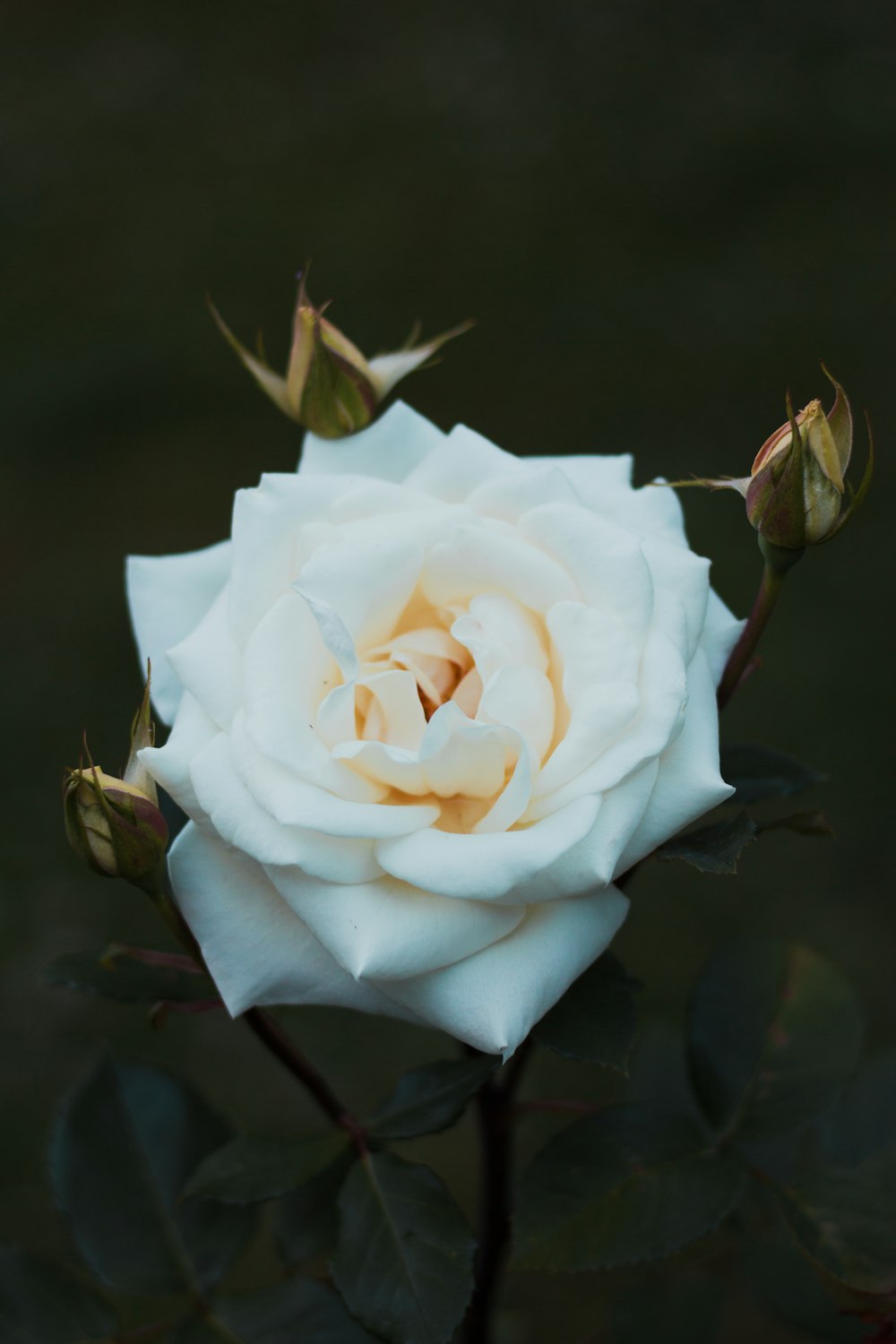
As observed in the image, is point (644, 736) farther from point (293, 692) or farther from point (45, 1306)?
point (45, 1306)

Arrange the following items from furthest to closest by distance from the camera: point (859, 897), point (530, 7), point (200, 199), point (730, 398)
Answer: point (530, 7) → point (200, 199) → point (730, 398) → point (859, 897)

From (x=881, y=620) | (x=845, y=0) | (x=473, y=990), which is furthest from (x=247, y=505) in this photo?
(x=845, y=0)

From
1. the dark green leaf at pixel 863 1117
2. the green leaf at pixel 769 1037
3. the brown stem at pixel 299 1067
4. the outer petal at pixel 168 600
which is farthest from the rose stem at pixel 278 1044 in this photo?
the dark green leaf at pixel 863 1117

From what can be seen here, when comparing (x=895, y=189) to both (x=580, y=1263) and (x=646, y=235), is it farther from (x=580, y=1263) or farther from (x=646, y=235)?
(x=580, y=1263)

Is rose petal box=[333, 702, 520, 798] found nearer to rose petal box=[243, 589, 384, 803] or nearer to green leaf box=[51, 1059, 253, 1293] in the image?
rose petal box=[243, 589, 384, 803]

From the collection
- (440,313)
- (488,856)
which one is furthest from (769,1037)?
(440,313)

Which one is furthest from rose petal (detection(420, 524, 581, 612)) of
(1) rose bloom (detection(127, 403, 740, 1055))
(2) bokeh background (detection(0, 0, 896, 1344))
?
(2) bokeh background (detection(0, 0, 896, 1344))
